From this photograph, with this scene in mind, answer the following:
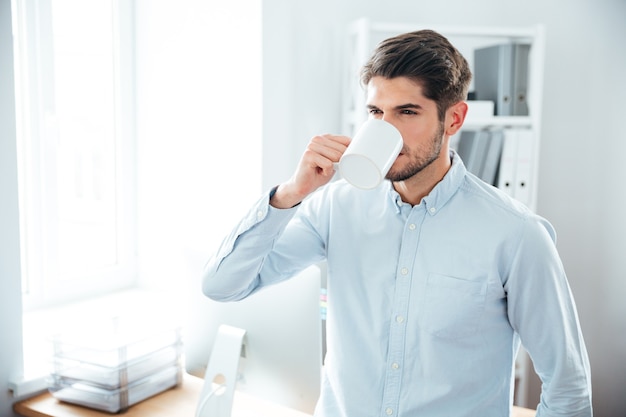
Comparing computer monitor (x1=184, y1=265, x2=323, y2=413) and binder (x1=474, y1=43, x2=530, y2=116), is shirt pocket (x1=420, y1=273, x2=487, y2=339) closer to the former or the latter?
computer monitor (x1=184, y1=265, x2=323, y2=413)

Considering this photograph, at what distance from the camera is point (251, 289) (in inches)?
54.7

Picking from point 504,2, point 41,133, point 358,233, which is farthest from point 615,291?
point 41,133

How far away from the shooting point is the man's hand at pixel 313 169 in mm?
1193

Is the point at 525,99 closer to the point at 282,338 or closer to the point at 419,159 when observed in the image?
the point at 419,159

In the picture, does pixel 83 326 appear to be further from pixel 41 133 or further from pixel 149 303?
pixel 41 133

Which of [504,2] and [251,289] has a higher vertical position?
[504,2]

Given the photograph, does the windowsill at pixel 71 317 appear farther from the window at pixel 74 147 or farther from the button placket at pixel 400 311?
the button placket at pixel 400 311

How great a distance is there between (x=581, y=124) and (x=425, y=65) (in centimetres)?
179

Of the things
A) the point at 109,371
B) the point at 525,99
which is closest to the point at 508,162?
the point at 525,99

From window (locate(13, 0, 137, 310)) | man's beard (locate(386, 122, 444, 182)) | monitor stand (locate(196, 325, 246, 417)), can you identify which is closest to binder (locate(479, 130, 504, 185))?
man's beard (locate(386, 122, 444, 182))

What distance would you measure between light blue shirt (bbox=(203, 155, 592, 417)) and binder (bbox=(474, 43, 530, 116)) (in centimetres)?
119

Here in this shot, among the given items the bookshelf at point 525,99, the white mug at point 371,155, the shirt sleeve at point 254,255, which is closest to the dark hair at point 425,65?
the white mug at point 371,155

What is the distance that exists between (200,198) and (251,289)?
111cm

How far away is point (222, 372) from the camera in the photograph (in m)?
1.45
